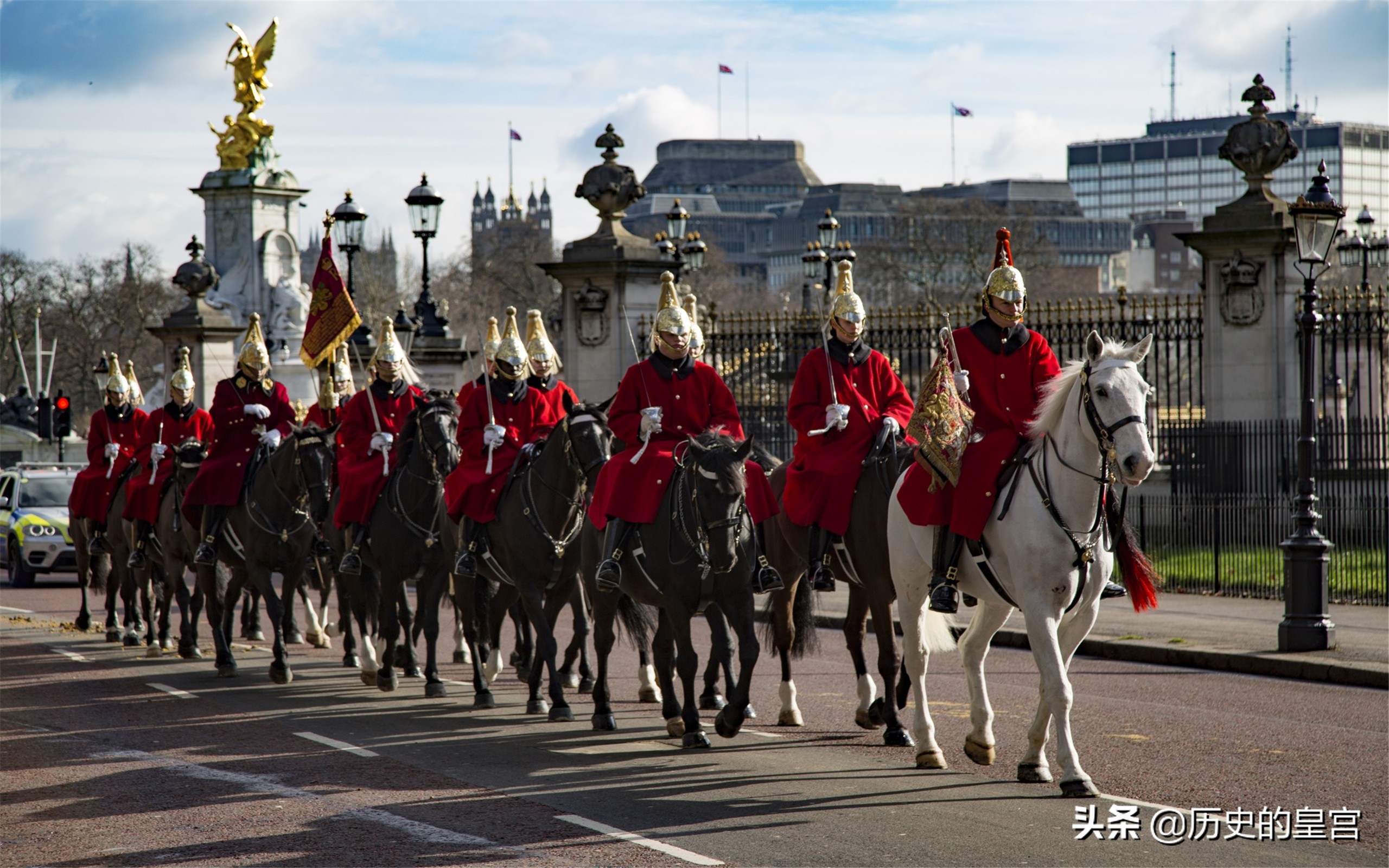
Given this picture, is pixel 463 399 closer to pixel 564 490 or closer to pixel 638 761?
pixel 564 490

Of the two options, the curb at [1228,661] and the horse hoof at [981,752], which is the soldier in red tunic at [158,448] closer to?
the curb at [1228,661]

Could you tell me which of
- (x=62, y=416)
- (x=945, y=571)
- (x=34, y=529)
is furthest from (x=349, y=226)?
(x=945, y=571)

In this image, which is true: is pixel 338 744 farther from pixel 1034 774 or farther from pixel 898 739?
pixel 1034 774

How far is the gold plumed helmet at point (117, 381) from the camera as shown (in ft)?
57.6

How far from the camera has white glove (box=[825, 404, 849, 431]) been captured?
34.2 ft

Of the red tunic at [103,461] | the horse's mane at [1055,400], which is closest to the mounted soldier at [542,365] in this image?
the horse's mane at [1055,400]

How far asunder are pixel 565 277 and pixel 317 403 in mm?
7989

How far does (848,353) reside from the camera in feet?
36.1

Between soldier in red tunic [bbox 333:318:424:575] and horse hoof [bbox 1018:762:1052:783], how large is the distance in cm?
649

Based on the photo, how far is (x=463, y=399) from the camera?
42.4ft

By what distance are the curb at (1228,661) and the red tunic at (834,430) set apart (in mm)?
2607

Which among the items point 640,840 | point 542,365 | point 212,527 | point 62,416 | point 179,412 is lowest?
point 640,840

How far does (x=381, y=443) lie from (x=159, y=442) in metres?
3.80

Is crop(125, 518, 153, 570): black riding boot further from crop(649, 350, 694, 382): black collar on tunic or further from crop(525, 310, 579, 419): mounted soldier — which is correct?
crop(649, 350, 694, 382): black collar on tunic
